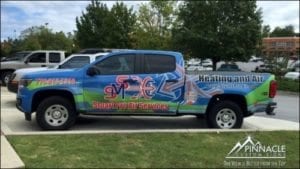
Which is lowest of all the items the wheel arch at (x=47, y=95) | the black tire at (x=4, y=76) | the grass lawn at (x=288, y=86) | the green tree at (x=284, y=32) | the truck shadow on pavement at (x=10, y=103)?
the grass lawn at (x=288, y=86)

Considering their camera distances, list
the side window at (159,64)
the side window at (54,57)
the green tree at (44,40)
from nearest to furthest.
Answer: the side window at (159,64) < the side window at (54,57) < the green tree at (44,40)

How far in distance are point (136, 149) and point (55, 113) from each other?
9.02 ft

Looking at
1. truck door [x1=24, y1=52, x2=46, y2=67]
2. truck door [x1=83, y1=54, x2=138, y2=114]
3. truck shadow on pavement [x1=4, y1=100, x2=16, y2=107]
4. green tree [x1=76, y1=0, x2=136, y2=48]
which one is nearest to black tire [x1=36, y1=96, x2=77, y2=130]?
truck door [x1=83, y1=54, x2=138, y2=114]

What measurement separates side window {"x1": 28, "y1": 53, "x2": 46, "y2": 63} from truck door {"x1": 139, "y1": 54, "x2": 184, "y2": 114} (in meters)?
14.5

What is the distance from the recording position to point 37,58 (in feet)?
80.4

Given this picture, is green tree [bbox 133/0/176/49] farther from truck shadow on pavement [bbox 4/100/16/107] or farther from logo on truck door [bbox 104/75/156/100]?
logo on truck door [bbox 104/75/156/100]

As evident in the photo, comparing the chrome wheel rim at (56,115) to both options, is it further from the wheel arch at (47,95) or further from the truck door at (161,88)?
the truck door at (161,88)

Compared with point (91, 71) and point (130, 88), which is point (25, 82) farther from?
point (130, 88)

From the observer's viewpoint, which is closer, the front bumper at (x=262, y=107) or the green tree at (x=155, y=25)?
the front bumper at (x=262, y=107)

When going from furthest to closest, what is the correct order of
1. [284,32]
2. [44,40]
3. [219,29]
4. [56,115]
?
1. [284,32]
2. [44,40]
3. [219,29]
4. [56,115]

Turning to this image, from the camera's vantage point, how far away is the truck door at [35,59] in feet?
79.8

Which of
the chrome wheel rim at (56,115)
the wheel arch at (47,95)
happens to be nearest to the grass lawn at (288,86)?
the wheel arch at (47,95)

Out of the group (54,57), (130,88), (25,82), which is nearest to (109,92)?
(130,88)

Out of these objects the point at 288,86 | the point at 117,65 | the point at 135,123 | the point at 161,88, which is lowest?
the point at 288,86
